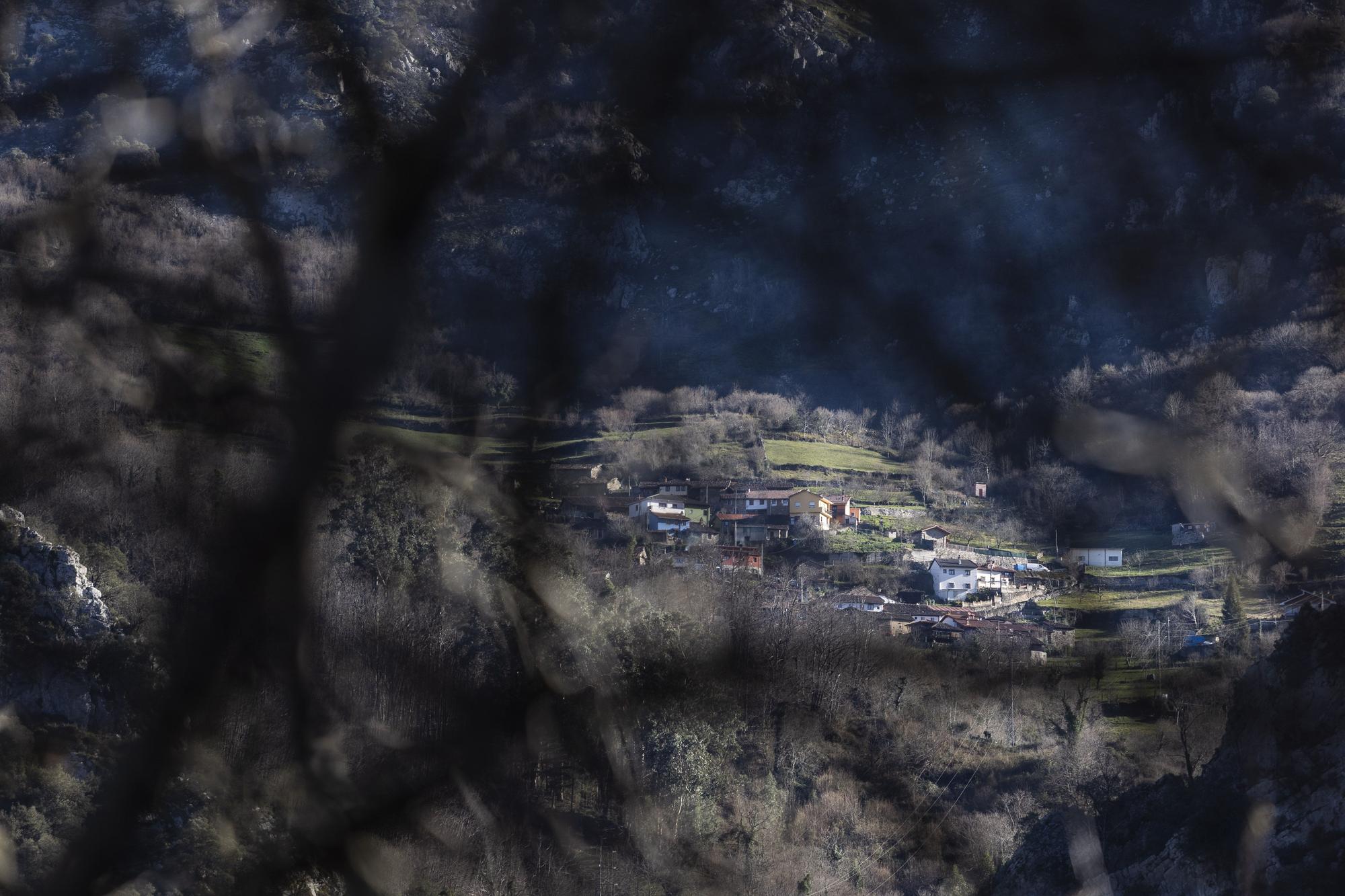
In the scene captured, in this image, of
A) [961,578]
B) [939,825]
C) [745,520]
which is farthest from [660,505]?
[939,825]

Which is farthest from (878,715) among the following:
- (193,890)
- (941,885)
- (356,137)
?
(356,137)

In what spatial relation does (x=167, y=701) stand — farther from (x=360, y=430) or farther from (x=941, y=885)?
(x=941, y=885)

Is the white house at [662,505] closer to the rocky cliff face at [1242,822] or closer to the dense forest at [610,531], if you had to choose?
the dense forest at [610,531]

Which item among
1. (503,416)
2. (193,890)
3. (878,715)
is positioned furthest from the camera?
(878,715)

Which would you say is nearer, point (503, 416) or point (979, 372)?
point (503, 416)

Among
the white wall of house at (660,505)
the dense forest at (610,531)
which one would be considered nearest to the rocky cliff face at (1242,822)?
the dense forest at (610,531)
